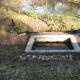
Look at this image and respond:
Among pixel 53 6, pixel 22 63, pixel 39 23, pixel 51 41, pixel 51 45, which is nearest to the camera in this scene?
pixel 22 63

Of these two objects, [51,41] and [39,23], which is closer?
[51,41]

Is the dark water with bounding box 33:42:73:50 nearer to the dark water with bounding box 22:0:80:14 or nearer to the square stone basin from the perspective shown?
the square stone basin

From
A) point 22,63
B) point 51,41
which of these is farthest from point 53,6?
point 22,63

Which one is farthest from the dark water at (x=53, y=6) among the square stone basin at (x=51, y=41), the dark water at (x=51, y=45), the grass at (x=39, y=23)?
the dark water at (x=51, y=45)

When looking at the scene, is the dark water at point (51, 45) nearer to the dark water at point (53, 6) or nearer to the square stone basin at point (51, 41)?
the square stone basin at point (51, 41)

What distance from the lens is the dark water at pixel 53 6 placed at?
45.3 ft

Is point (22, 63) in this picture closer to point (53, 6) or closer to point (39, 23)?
point (39, 23)

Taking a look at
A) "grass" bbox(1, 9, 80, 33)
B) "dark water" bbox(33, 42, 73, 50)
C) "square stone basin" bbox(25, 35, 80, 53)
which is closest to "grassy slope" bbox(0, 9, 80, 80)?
"grass" bbox(1, 9, 80, 33)

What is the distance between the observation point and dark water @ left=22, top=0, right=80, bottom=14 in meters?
13.8

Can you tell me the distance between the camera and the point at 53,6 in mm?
20031

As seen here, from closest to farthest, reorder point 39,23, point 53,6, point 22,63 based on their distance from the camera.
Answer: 1. point 22,63
2. point 39,23
3. point 53,6

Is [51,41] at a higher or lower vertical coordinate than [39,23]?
lower

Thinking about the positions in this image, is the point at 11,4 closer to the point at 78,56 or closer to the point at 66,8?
the point at 66,8

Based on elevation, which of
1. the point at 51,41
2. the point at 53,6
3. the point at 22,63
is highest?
the point at 22,63
